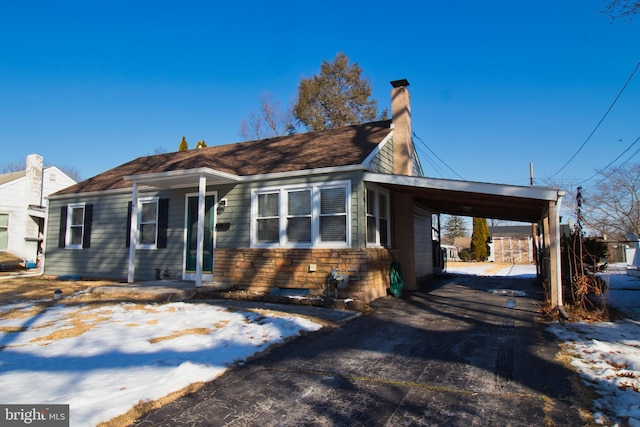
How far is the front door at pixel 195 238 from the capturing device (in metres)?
10.5

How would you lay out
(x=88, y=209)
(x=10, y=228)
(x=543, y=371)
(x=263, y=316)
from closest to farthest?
(x=543, y=371)
(x=263, y=316)
(x=88, y=209)
(x=10, y=228)

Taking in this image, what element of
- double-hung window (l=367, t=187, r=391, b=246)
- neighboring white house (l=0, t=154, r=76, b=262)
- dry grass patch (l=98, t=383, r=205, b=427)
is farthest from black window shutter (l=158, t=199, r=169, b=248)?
neighboring white house (l=0, t=154, r=76, b=262)

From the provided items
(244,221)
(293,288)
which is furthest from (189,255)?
(293,288)

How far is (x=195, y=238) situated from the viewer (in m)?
10.8

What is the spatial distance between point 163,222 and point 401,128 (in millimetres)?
7404

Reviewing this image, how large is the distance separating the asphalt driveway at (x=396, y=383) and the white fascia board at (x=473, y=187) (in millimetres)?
2249

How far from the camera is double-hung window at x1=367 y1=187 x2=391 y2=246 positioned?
9383 millimetres

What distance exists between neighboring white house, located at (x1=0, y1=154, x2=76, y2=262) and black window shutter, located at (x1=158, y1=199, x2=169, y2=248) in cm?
999

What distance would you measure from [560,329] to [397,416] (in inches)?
171

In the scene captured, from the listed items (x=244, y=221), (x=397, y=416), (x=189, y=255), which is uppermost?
(x=244, y=221)

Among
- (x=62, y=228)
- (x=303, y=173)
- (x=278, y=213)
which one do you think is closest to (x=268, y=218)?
(x=278, y=213)

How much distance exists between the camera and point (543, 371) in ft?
13.6

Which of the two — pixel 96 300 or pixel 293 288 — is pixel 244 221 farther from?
pixel 96 300

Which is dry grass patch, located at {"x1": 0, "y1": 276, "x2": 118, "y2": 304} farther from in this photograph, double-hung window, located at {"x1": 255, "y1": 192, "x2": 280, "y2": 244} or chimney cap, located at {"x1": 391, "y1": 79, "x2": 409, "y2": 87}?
chimney cap, located at {"x1": 391, "y1": 79, "x2": 409, "y2": 87}
